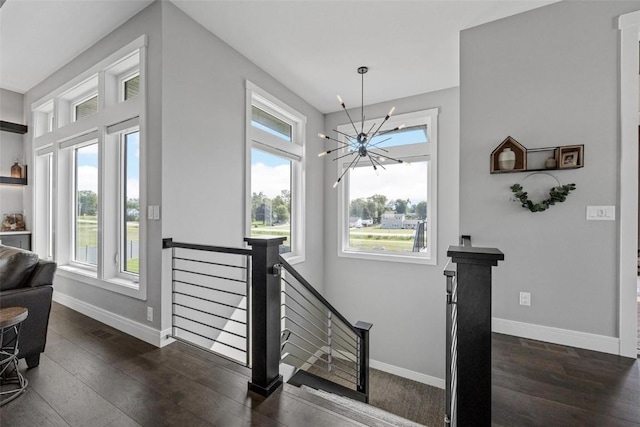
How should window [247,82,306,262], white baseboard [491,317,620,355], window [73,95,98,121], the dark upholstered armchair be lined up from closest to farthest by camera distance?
the dark upholstered armchair → white baseboard [491,317,620,355] → window [73,95,98,121] → window [247,82,306,262]

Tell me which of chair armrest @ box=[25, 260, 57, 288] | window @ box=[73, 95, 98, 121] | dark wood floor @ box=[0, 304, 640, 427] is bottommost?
dark wood floor @ box=[0, 304, 640, 427]

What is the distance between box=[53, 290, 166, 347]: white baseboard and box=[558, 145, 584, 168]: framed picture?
3728 mm

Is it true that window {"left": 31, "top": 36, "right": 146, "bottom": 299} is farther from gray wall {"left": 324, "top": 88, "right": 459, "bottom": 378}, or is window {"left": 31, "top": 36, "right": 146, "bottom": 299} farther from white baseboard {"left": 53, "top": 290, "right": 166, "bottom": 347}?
gray wall {"left": 324, "top": 88, "right": 459, "bottom": 378}

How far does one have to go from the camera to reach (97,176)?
3.22 meters

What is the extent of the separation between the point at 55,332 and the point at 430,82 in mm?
5292

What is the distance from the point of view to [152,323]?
2615 millimetres

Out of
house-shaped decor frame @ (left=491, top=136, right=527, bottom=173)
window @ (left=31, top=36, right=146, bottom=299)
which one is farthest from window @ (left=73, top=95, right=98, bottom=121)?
house-shaped decor frame @ (left=491, top=136, right=527, bottom=173)

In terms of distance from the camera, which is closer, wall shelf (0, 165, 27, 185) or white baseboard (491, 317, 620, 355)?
white baseboard (491, 317, 620, 355)

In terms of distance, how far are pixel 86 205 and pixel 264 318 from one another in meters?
3.20

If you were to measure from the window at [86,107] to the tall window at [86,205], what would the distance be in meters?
0.46

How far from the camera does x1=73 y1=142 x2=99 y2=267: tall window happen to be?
11.7 ft

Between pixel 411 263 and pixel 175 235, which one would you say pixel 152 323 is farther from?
pixel 411 263

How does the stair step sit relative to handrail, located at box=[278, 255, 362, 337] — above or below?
below

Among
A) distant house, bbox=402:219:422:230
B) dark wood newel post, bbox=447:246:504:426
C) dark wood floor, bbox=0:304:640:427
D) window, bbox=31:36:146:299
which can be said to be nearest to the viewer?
dark wood newel post, bbox=447:246:504:426
